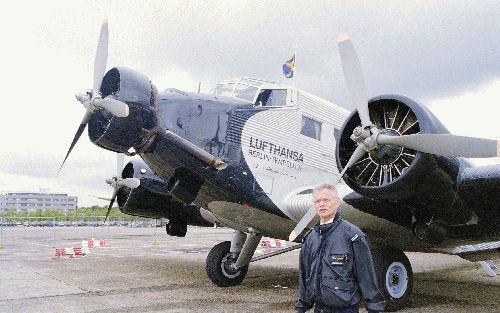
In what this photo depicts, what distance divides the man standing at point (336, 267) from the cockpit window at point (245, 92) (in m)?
6.70

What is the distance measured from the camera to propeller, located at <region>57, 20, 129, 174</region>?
8.28 metres

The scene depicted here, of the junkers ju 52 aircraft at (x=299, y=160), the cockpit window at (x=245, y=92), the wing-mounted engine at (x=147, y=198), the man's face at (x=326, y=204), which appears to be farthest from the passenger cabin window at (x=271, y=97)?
the man's face at (x=326, y=204)

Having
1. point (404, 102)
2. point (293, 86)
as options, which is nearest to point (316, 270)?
point (404, 102)

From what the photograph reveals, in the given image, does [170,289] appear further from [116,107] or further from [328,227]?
[328,227]

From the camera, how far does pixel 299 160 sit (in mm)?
10680

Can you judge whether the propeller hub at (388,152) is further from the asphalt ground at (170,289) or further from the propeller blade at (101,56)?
the propeller blade at (101,56)

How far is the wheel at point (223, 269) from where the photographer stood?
11.4 meters

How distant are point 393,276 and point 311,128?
11.8 ft

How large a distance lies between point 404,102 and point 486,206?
2.06 meters

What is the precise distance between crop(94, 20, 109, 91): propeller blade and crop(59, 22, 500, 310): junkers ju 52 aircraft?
0.02 m

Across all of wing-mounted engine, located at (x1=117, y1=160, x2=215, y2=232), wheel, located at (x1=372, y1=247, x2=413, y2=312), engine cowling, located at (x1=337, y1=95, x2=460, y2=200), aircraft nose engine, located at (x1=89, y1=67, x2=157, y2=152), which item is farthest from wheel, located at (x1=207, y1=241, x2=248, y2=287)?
engine cowling, located at (x1=337, y1=95, x2=460, y2=200)

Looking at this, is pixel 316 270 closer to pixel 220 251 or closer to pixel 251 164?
pixel 251 164

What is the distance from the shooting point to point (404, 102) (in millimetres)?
7852

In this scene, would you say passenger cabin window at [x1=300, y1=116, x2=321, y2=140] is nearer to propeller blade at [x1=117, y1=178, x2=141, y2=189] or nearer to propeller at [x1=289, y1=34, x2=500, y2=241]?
propeller at [x1=289, y1=34, x2=500, y2=241]
